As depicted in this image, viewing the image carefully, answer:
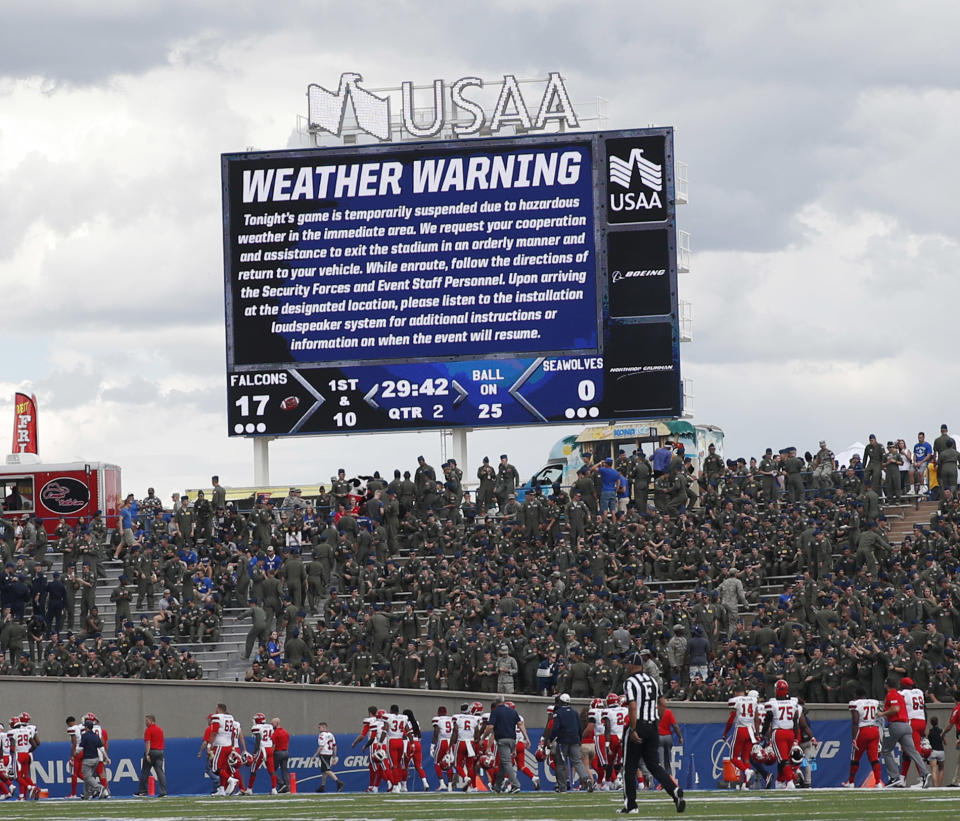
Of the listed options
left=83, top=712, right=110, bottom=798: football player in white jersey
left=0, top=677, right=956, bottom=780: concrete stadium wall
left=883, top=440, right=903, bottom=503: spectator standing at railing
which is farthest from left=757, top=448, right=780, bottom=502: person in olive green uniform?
left=83, top=712, right=110, bottom=798: football player in white jersey

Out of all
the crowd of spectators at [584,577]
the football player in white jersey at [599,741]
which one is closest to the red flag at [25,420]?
the crowd of spectators at [584,577]

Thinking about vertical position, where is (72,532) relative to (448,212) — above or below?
below

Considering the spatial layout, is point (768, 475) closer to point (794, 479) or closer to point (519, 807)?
point (794, 479)

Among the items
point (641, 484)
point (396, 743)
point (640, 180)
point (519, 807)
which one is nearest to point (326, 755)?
point (396, 743)

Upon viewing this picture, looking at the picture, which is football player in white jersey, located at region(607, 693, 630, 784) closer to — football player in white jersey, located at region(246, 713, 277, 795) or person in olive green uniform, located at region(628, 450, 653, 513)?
football player in white jersey, located at region(246, 713, 277, 795)

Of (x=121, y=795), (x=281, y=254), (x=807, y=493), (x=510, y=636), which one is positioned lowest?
(x=121, y=795)

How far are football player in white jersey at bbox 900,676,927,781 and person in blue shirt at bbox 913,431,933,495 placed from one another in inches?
403

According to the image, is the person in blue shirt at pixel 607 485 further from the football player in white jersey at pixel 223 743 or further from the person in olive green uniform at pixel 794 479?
the football player in white jersey at pixel 223 743

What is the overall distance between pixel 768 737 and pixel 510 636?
20.7 feet

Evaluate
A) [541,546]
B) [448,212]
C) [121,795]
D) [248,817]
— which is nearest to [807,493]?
[541,546]

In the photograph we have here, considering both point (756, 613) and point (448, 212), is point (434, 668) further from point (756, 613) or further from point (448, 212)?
point (448, 212)

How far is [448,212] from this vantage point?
36.2 meters

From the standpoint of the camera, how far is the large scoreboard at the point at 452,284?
35.2m

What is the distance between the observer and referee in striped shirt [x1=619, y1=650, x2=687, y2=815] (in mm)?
15938
